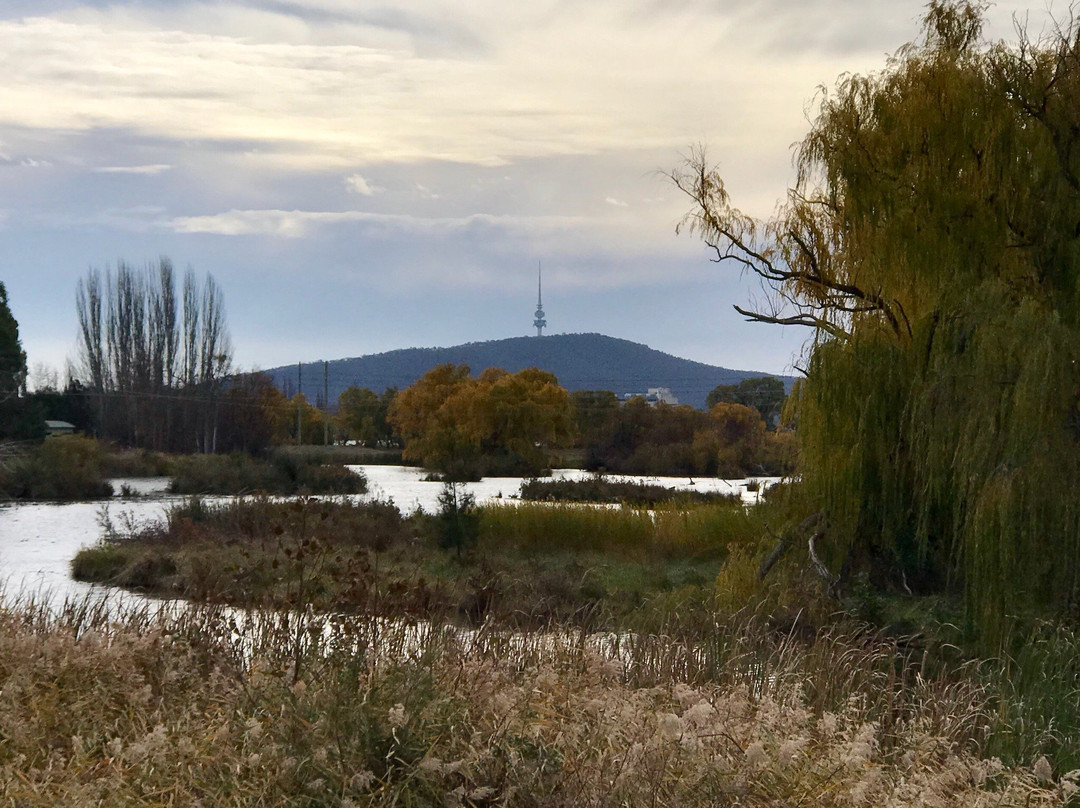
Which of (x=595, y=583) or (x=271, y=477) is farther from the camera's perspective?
(x=271, y=477)

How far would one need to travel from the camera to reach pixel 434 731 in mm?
4602

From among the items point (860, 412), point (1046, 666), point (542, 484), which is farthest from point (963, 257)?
point (542, 484)

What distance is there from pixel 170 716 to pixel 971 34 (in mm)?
10703

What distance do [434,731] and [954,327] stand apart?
22.2 feet

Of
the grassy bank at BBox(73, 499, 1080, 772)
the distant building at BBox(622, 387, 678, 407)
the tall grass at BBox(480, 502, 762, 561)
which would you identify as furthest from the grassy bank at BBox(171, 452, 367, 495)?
the distant building at BBox(622, 387, 678, 407)

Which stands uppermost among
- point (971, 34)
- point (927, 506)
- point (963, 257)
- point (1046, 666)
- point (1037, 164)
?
point (971, 34)

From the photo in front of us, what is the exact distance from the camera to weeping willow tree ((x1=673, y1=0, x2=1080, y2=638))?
8.70m

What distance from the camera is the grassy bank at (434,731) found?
4156 millimetres

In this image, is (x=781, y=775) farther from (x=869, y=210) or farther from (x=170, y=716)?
(x=869, y=210)

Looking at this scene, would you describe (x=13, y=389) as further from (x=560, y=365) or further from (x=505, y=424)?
(x=560, y=365)

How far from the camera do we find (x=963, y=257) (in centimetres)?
1010

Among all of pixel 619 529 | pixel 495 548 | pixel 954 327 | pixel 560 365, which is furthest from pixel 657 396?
pixel 954 327

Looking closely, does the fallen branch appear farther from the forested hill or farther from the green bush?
the forested hill

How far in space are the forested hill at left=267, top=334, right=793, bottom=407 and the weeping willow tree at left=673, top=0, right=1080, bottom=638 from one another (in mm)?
63231
